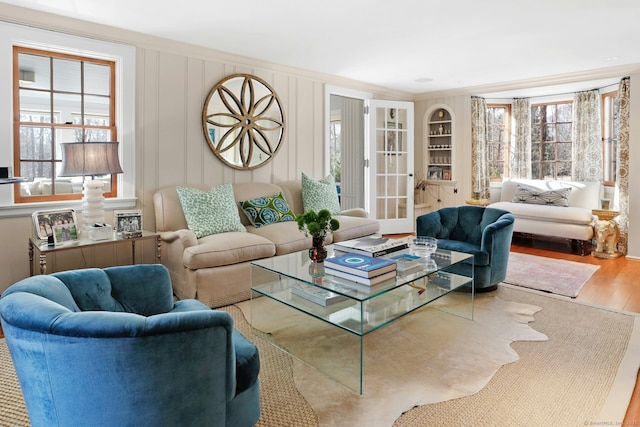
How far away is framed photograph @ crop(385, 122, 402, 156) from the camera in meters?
6.14

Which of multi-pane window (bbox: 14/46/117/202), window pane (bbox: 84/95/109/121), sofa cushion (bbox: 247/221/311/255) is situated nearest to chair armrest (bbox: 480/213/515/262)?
sofa cushion (bbox: 247/221/311/255)

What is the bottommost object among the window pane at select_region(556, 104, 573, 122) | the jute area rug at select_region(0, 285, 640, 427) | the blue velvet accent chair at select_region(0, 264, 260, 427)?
the jute area rug at select_region(0, 285, 640, 427)

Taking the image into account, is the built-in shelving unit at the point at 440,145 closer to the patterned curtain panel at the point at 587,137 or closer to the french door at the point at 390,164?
the french door at the point at 390,164

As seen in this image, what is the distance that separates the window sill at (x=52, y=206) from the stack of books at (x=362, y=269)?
2.25 m

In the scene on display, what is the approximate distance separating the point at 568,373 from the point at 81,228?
3.66 m

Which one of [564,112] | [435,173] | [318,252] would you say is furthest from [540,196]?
[318,252]

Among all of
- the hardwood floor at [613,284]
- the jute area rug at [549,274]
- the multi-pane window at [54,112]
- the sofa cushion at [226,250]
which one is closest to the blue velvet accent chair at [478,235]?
the jute area rug at [549,274]

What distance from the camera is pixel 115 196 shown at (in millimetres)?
3707

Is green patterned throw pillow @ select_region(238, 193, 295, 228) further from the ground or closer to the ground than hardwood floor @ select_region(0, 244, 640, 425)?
further from the ground

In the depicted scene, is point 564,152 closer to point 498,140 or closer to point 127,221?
point 498,140

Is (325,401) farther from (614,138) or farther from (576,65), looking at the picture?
(614,138)

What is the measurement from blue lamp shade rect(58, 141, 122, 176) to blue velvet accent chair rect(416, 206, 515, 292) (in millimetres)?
2802

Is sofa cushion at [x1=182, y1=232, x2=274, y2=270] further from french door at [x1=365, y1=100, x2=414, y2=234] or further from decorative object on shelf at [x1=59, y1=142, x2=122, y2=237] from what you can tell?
french door at [x1=365, y1=100, x2=414, y2=234]

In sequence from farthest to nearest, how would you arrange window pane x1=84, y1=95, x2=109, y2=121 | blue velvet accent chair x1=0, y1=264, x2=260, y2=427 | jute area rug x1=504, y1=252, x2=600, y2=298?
1. jute area rug x1=504, y1=252, x2=600, y2=298
2. window pane x1=84, y1=95, x2=109, y2=121
3. blue velvet accent chair x1=0, y1=264, x2=260, y2=427
